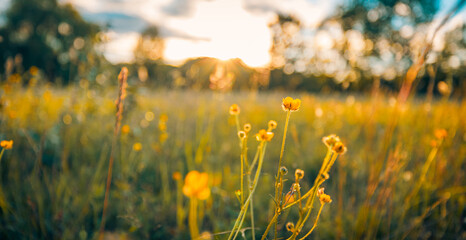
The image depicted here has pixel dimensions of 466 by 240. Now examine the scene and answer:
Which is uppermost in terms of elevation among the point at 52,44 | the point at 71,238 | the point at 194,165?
the point at 52,44

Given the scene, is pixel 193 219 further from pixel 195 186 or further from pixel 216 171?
pixel 216 171

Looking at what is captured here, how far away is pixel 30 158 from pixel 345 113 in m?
4.17

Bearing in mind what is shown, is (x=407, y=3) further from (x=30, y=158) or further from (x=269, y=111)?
(x=30, y=158)

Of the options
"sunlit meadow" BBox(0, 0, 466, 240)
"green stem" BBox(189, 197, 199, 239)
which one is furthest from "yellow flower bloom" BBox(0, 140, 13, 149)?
"green stem" BBox(189, 197, 199, 239)

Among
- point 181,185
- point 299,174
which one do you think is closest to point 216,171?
point 181,185

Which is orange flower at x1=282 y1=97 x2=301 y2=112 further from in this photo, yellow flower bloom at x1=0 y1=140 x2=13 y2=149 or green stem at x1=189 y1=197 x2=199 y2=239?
yellow flower bloom at x1=0 y1=140 x2=13 y2=149

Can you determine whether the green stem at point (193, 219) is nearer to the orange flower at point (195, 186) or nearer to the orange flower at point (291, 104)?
the orange flower at point (195, 186)

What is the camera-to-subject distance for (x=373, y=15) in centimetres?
1961

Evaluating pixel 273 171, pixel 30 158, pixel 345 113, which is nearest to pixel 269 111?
pixel 345 113

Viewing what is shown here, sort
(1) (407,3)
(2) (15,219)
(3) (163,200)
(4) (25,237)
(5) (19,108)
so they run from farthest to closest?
(1) (407,3) → (5) (19,108) → (3) (163,200) → (2) (15,219) → (4) (25,237)

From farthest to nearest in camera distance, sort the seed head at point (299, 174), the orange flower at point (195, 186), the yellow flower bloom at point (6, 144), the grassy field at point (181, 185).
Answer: the grassy field at point (181, 185) → the yellow flower bloom at point (6, 144) → the seed head at point (299, 174) → the orange flower at point (195, 186)

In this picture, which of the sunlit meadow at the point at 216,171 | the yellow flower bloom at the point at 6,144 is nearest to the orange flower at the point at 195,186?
the sunlit meadow at the point at 216,171

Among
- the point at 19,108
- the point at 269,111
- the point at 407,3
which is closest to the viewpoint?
the point at 19,108

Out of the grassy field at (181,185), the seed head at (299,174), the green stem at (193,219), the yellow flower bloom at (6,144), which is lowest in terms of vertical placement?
the grassy field at (181,185)
